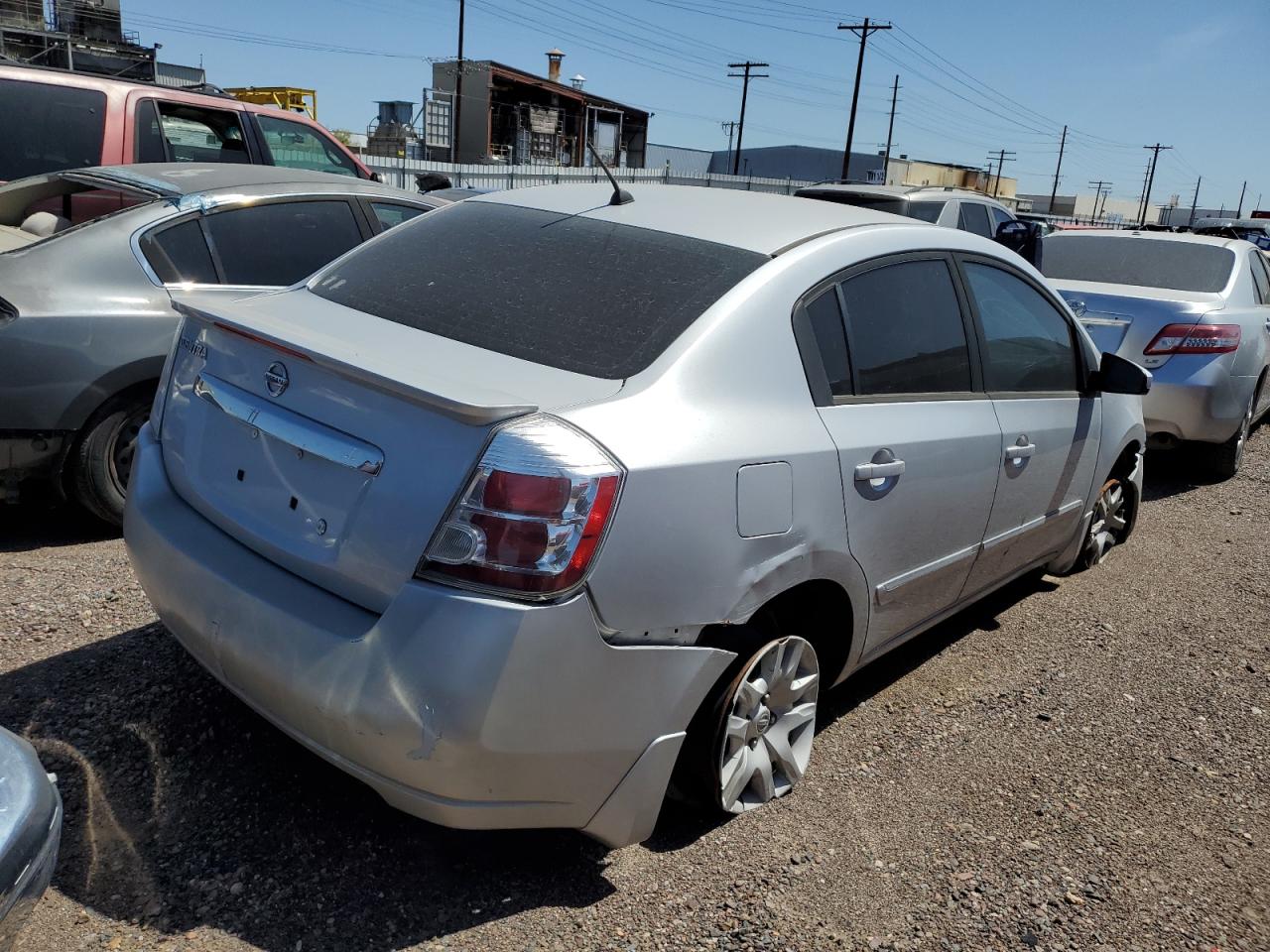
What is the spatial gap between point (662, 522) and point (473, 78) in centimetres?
4017

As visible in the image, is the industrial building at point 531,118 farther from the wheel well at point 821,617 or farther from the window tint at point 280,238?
the wheel well at point 821,617

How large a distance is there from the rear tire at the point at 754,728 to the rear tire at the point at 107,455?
2.84 metres

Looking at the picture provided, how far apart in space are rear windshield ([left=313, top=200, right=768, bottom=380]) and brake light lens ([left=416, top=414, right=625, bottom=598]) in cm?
41

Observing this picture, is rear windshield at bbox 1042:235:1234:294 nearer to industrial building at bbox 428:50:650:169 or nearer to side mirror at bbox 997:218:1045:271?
side mirror at bbox 997:218:1045:271

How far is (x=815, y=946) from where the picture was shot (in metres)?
2.43

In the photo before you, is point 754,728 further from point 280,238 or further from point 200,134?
point 200,134

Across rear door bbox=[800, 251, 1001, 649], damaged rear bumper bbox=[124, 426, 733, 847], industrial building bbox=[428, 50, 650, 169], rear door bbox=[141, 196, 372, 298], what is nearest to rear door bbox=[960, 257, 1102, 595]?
rear door bbox=[800, 251, 1001, 649]

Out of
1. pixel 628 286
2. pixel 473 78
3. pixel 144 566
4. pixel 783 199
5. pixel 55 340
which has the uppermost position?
pixel 473 78

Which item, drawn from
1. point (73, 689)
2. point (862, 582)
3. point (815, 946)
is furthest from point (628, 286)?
point (73, 689)

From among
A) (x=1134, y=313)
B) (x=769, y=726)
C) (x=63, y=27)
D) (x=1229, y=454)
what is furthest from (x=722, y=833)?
(x=63, y=27)

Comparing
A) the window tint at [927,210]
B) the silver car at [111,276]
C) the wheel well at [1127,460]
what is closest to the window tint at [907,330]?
the wheel well at [1127,460]

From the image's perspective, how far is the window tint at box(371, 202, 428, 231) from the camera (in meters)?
5.35

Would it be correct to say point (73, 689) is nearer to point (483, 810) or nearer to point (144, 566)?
point (144, 566)

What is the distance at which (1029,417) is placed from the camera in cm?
371
